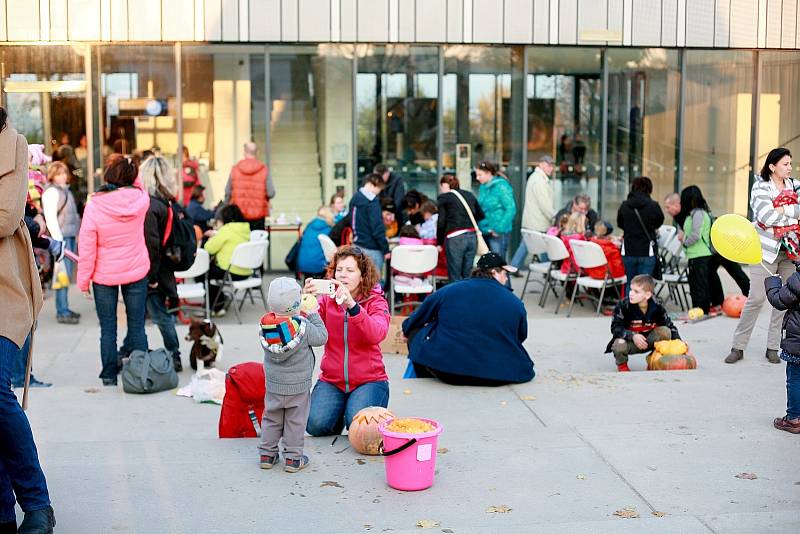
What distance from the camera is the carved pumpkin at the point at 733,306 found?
1186cm

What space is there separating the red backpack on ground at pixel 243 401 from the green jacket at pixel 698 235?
6.62 metres

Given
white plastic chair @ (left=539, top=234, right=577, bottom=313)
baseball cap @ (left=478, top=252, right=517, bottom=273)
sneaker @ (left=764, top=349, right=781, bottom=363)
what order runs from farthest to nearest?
1. white plastic chair @ (left=539, top=234, right=577, bottom=313)
2. sneaker @ (left=764, top=349, right=781, bottom=363)
3. baseball cap @ (left=478, top=252, right=517, bottom=273)

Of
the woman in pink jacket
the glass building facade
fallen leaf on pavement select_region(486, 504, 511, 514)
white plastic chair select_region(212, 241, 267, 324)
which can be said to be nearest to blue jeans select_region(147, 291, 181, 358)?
the woman in pink jacket

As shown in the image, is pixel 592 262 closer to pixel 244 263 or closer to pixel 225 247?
pixel 244 263

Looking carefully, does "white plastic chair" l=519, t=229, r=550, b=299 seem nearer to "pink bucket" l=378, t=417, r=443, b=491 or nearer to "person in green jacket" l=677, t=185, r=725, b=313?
"person in green jacket" l=677, t=185, r=725, b=313

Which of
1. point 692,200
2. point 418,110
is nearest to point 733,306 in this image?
point 692,200

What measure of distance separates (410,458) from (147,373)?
130 inches

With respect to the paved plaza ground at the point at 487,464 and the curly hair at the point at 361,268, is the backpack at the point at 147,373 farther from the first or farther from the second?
the curly hair at the point at 361,268

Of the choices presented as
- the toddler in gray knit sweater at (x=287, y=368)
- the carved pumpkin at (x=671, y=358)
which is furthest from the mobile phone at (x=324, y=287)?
the carved pumpkin at (x=671, y=358)

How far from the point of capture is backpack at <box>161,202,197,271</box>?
8.89 m

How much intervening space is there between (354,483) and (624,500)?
1411mm

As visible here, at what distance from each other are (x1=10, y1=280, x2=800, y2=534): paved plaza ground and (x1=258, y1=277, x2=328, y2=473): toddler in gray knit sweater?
153 mm

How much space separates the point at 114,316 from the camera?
8.41 metres

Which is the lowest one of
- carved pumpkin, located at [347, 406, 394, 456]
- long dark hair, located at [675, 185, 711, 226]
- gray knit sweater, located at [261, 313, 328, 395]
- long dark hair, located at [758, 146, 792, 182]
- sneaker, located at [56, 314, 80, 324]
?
sneaker, located at [56, 314, 80, 324]
